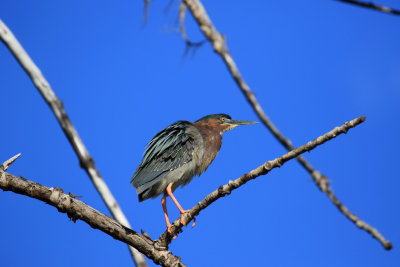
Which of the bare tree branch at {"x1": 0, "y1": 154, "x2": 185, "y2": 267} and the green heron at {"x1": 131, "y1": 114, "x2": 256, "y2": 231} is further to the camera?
the green heron at {"x1": 131, "y1": 114, "x2": 256, "y2": 231}

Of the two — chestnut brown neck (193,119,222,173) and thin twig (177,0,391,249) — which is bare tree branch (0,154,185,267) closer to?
thin twig (177,0,391,249)

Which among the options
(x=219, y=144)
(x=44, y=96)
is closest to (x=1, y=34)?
(x=44, y=96)

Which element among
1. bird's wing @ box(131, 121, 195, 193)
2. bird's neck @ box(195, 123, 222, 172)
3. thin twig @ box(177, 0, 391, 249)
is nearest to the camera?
thin twig @ box(177, 0, 391, 249)

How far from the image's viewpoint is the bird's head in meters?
6.31

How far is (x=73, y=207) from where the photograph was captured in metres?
3.49

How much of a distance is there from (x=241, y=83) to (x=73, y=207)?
174 centimetres

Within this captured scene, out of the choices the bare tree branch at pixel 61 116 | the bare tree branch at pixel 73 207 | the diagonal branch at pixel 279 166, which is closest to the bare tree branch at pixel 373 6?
the diagonal branch at pixel 279 166

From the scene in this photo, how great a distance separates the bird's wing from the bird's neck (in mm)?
277

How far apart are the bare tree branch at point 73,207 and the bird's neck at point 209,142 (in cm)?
212

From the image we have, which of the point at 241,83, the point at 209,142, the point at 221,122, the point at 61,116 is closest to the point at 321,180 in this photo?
the point at 241,83

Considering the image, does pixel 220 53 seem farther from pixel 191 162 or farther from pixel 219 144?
pixel 219 144

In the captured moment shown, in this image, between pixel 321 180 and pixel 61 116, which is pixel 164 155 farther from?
pixel 321 180

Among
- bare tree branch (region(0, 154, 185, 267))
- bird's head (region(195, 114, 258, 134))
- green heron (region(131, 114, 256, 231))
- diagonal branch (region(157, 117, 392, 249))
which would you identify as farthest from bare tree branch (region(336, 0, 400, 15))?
bird's head (region(195, 114, 258, 134))

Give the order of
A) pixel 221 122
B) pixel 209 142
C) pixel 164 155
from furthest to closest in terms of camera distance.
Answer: pixel 221 122, pixel 209 142, pixel 164 155
